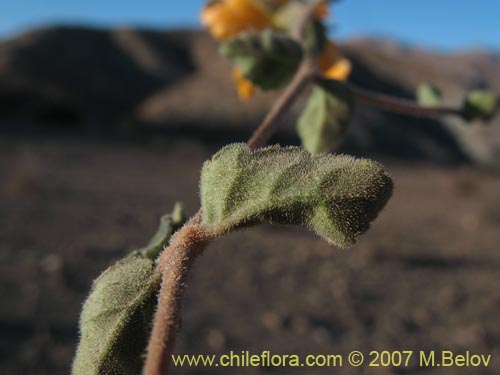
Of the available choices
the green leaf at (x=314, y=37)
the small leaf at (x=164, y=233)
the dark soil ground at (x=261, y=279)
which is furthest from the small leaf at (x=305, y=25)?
the dark soil ground at (x=261, y=279)

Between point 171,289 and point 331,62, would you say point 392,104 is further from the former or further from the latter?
point 171,289

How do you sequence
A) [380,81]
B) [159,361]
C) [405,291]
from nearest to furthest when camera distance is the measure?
1. [159,361]
2. [405,291]
3. [380,81]

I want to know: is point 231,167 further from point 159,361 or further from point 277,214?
point 159,361

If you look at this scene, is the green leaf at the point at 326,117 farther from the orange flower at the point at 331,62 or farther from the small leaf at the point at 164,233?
the small leaf at the point at 164,233

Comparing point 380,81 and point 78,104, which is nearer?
point 78,104

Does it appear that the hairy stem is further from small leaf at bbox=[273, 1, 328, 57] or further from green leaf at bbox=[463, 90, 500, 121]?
green leaf at bbox=[463, 90, 500, 121]

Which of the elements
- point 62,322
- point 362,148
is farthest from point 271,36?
point 362,148
